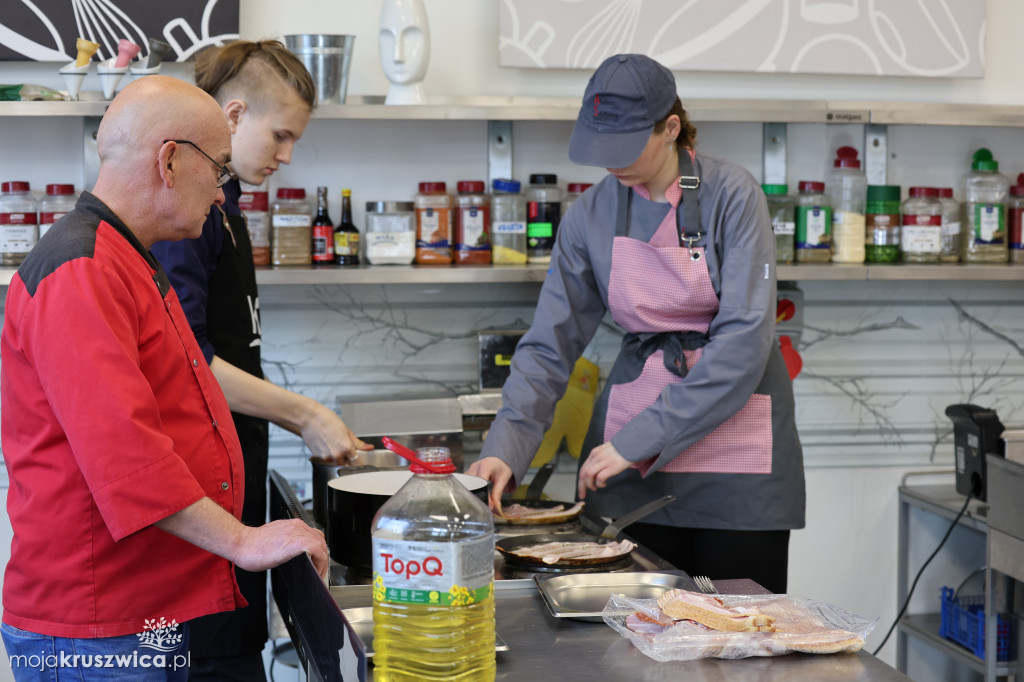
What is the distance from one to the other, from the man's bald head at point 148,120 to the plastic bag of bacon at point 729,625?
33.4 inches

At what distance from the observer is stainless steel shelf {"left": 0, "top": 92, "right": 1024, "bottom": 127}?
2.54 metres

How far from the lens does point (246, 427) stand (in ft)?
6.42

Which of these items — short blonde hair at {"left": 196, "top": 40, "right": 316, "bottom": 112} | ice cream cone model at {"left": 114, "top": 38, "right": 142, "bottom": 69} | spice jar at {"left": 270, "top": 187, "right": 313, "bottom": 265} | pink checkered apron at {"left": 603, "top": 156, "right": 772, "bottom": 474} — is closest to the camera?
short blonde hair at {"left": 196, "top": 40, "right": 316, "bottom": 112}

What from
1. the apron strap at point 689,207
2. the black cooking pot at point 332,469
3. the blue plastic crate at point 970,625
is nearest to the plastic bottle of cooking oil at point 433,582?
the black cooking pot at point 332,469

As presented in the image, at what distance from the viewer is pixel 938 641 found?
2975mm

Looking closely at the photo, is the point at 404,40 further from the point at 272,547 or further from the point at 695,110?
the point at 272,547

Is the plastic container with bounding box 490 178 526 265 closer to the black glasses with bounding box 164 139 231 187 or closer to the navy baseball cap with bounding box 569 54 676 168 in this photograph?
the navy baseball cap with bounding box 569 54 676 168

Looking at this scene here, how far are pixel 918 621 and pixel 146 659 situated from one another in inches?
102

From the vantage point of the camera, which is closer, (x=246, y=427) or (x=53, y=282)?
(x=53, y=282)

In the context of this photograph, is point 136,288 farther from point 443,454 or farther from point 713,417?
point 713,417

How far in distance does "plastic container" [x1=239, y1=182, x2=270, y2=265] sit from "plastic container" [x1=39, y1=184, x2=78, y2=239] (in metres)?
0.45

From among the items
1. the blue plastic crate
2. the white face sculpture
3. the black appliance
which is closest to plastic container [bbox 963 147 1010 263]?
the black appliance

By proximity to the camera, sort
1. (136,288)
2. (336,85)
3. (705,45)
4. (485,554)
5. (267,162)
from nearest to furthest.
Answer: (485,554) → (136,288) → (267,162) → (336,85) → (705,45)

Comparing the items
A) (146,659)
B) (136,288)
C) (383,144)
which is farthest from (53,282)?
(383,144)
